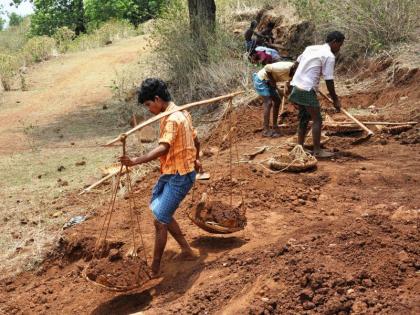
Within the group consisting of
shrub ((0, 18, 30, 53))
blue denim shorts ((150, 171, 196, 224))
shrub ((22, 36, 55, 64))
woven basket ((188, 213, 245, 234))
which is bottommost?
woven basket ((188, 213, 245, 234))

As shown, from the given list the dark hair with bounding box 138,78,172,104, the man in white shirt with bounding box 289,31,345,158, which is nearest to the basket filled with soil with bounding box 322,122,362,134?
the man in white shirt with bounding box 289,31,345,158

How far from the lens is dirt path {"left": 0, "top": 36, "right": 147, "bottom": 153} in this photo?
1241cm

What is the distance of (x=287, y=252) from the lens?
13.0 ft

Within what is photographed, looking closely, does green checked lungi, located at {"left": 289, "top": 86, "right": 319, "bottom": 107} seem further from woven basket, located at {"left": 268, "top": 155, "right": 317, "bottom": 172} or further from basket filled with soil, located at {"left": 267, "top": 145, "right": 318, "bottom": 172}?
woven basket, located at {"left": 268, "top": 155, "right": 317, "bottom": 172}

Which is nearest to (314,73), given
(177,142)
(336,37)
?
(336,37)

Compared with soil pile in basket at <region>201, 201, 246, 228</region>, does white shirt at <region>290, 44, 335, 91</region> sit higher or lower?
higher

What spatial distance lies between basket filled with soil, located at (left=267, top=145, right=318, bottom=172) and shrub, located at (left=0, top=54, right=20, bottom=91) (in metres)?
11.4

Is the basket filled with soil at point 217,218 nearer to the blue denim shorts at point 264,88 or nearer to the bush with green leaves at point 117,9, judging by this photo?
the blue denim shorts at point 264,88

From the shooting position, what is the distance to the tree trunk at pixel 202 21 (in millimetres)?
11312

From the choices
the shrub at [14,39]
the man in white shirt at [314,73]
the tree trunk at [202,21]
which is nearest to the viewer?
the man in white shirt at [314,73]

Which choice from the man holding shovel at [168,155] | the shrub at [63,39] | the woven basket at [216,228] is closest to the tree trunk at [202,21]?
the woven basket at [216,228]

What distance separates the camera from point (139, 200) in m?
6.26

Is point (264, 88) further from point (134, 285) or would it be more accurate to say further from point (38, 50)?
point (38, 50)

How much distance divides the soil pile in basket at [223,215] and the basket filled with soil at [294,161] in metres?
1.46
